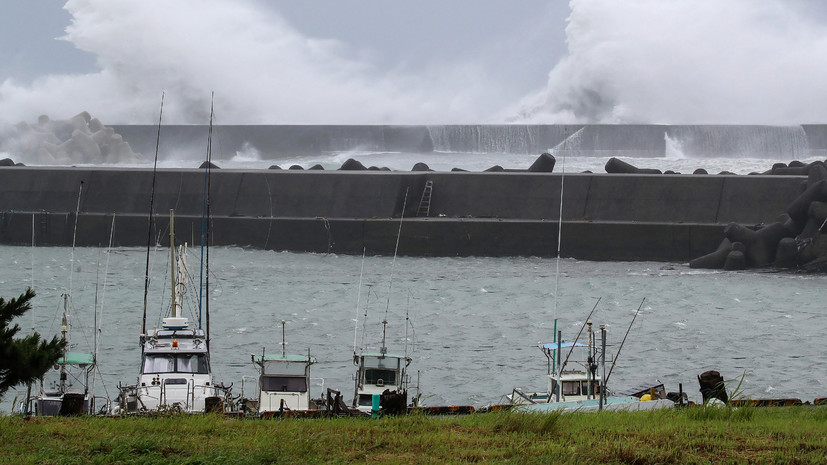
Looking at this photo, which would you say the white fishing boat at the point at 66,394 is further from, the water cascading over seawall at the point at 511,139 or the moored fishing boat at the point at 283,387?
the water cascading over seawall at the point at 511,139

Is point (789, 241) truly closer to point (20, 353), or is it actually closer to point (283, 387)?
point (283, 387)

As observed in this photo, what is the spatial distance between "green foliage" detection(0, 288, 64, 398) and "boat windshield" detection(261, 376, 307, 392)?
4841 mm

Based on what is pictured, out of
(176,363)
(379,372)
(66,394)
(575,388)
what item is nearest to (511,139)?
(379,372)

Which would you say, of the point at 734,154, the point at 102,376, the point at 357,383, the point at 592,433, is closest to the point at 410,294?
the point at 102,376

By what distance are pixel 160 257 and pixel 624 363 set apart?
639 inches

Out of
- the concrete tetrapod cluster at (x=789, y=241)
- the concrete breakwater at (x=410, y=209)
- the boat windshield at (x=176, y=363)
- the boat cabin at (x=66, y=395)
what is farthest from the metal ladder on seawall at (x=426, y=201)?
the boat windshield at (x=176, y=363)

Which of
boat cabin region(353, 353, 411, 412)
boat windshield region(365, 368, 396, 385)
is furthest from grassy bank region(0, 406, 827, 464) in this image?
boat windshield region(365, 368, 396, 385)

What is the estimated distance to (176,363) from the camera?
11.4 metres

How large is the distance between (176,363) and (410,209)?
20.3 metres

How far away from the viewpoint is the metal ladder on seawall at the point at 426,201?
3138cm

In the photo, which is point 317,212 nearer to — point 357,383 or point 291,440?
point 357,383

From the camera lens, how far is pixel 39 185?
3434 centimetres

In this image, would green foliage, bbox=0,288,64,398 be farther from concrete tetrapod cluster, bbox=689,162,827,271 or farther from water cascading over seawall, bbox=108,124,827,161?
water cascading over seawall, bbox=108,124,827,161

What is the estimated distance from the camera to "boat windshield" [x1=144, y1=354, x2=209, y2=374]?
11.3 m
